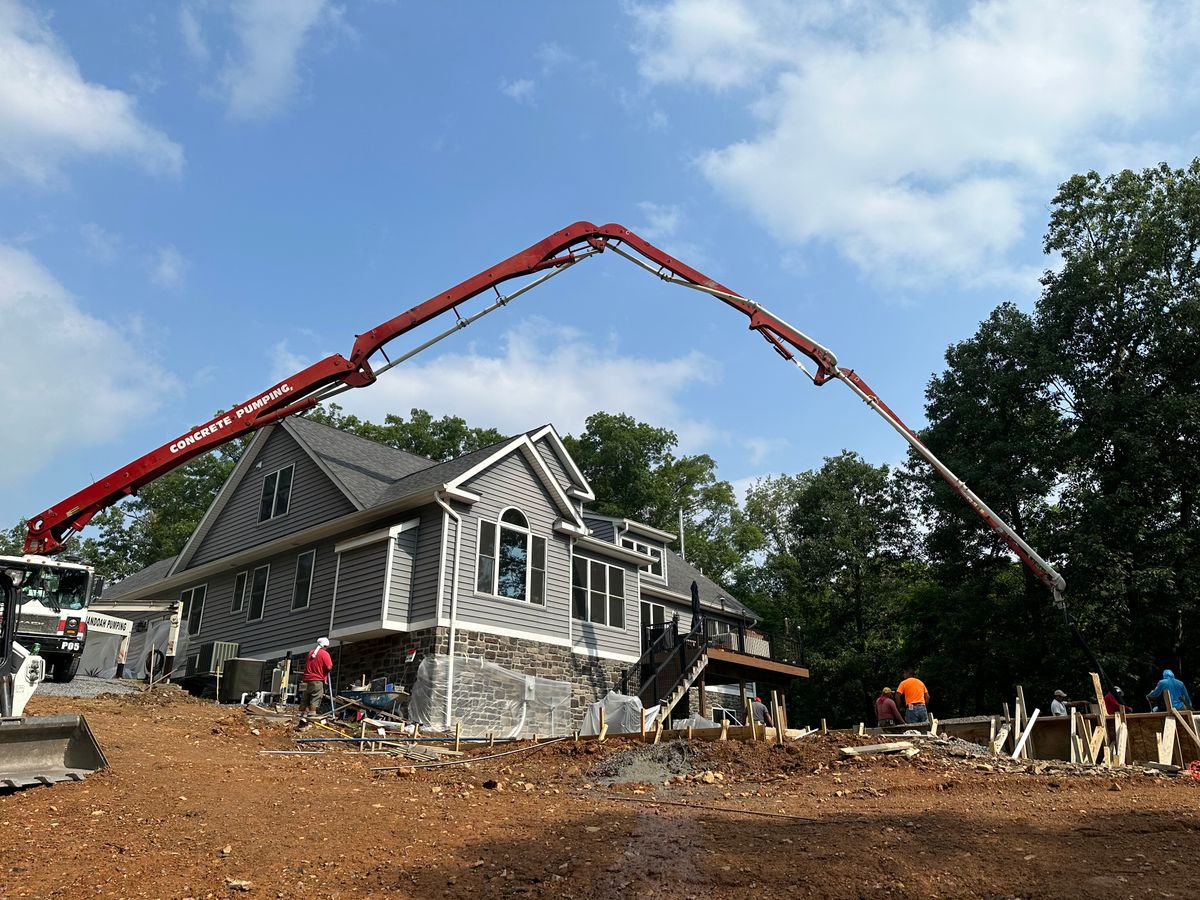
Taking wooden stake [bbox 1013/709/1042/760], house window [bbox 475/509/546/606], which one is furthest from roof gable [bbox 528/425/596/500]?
wooden stake [bbox 1013/709/1042/760]

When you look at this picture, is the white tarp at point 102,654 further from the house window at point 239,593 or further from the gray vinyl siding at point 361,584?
the gray vinyl siding at point 361,584

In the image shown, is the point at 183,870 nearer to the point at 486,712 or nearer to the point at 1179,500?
the point at 486,712

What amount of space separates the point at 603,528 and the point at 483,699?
33.0 feet

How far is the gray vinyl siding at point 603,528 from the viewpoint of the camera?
2675cm

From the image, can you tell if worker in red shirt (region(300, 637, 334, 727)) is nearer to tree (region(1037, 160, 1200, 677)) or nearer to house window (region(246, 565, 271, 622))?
house window (region(246, 565, 271, 622))

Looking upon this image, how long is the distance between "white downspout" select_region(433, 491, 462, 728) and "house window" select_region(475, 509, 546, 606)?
70 centimetres

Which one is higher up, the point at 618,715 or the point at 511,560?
the point at 511,560

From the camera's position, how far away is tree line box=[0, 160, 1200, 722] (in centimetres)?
2503

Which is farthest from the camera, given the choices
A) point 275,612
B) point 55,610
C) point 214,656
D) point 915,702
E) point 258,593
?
point 258,593

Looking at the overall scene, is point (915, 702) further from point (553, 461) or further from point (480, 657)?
point (553, 461)

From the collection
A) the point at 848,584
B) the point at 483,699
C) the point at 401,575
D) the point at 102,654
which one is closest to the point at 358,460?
the point at 401,575

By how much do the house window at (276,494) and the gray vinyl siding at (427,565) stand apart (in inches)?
193

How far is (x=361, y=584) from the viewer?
19547 mm

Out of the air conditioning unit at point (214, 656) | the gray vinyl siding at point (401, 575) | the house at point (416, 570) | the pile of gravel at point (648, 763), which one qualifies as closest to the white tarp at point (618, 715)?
the house at point (416, 570)
